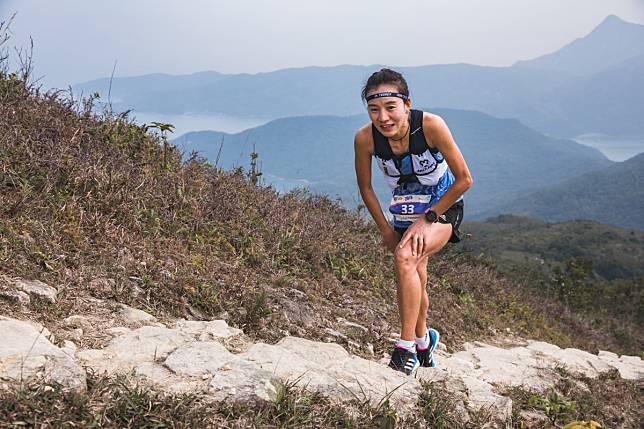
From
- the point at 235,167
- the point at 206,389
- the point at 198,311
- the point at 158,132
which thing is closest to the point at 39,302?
the point at 198,311

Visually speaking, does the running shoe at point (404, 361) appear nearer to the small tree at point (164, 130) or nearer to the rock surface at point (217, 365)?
the rock surface at point (217, 365)

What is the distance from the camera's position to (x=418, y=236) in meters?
3.77

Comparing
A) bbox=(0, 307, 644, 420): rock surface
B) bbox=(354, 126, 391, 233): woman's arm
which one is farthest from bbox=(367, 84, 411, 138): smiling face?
bbox=(0, 307, 644, 420): rock surface

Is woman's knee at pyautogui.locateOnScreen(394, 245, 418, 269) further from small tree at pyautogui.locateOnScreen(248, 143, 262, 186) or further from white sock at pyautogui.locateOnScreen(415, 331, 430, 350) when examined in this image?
small tree at pyautogui.locateOnScreen(248, 143, 262, 186)

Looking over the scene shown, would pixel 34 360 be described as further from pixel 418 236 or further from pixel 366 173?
pixel 366 173

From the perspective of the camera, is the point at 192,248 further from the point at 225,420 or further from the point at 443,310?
the point at 443,310

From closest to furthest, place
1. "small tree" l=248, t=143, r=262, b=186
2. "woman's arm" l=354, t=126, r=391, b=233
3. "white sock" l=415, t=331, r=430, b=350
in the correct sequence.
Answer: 1. "woman's arm" l=354, t=126, r=391, b=233
2. "white sock" l=415, t=331, r=430, b=350
3. "small tree" l=248, t=143, r=262, b=186

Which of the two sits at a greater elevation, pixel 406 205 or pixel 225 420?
pixel 406 205

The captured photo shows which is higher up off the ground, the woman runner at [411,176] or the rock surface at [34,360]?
the woman runner at [411,176]

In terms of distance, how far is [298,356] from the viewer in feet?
12.3

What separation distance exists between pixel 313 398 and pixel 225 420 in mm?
551

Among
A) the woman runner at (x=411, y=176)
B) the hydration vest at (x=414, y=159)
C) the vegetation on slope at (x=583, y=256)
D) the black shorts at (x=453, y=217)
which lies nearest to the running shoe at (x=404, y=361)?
the woman runner at (x=411, y=176)

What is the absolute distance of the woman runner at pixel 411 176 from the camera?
147 inches

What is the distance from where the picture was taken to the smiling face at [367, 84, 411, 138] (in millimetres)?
3723
